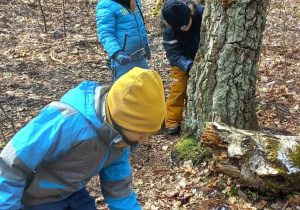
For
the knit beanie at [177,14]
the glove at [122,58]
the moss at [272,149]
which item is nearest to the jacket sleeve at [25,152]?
the moss at [272,149]

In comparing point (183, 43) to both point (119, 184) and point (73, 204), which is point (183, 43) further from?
point (73, 204)

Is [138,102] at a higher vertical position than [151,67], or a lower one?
higher

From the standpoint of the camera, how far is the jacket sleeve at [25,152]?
181 cm

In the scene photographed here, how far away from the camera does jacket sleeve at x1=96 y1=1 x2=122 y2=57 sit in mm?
4296

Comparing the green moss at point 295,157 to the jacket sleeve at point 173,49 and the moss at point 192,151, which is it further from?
the jacket sleeve at point 173,49

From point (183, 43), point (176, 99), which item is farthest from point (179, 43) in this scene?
point (176, 99)

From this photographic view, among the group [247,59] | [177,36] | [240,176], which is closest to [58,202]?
[240,176]

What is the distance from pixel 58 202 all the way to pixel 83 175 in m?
0.28

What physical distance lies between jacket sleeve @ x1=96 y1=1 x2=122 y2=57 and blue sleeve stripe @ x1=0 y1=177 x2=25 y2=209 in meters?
2.66

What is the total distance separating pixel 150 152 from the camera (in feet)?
13.8

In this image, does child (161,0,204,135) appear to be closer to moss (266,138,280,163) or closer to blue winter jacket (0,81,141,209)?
moss (266,138,280,163)

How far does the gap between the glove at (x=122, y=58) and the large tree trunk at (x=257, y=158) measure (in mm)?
1439

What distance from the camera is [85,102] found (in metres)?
2.00

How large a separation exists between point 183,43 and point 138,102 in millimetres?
2759
